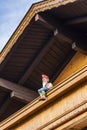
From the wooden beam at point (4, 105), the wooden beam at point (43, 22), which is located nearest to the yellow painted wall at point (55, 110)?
the wooden beam at point (43, 22)

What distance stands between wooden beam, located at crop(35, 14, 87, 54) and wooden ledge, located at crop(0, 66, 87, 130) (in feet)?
9.43

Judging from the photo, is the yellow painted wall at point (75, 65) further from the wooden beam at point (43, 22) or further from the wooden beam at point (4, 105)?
the wooden beam at point (4, 105)

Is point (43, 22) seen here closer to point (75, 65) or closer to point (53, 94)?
point (75, 65)

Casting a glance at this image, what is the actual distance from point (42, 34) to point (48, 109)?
3.91 m

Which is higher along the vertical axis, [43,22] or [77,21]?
[43,22]

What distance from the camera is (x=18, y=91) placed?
38.0 feet

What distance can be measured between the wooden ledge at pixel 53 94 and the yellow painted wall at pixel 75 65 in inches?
134

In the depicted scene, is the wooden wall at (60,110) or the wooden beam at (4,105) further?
the wooden beam at (4,105)

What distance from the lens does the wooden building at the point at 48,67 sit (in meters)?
6.68

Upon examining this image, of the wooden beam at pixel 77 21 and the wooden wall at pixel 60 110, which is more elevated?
the wooden beam at pixel 77 21

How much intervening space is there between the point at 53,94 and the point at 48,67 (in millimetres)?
4831

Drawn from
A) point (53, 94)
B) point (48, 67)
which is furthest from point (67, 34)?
point (53, 94)

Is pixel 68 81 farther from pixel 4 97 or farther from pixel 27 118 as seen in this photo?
pixel 4 97

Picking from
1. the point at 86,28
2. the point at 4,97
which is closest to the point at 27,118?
the point at 86,28
